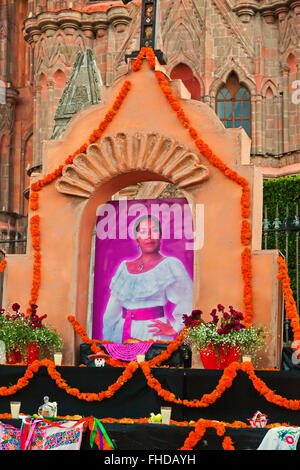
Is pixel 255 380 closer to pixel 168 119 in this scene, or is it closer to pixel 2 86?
pixel 168 119

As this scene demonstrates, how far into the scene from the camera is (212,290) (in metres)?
13.3

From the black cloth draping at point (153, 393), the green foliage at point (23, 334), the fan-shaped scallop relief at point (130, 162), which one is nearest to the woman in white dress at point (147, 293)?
the fan-shaped scallop relief at point (130, 162)

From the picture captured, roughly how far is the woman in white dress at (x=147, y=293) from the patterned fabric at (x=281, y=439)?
4.34 meters

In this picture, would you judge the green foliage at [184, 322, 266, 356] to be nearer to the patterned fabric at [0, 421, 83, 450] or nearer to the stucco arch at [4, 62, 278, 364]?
the stucco arch at [4, 62, 278, 364]

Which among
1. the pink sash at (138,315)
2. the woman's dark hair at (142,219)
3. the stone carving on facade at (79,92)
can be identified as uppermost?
the stone carving on facade at (79,92)

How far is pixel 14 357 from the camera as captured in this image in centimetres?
1328

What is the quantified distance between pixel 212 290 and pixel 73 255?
2480mm

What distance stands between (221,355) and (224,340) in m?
0.24

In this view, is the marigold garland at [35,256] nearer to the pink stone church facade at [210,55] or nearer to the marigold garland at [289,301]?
the marigold garland at [289,301]

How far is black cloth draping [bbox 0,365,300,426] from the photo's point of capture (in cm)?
1134

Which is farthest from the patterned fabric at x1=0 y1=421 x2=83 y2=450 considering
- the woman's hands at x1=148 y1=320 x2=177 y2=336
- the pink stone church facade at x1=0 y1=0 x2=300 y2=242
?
the pink stone church facade at x1=0 y1=0 x2=300 y2=242

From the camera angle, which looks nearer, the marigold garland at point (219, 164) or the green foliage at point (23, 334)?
the marigold garland at point (219, 164)

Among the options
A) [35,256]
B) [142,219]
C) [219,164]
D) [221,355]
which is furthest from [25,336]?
[219,164]

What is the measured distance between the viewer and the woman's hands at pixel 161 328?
45.6ft
